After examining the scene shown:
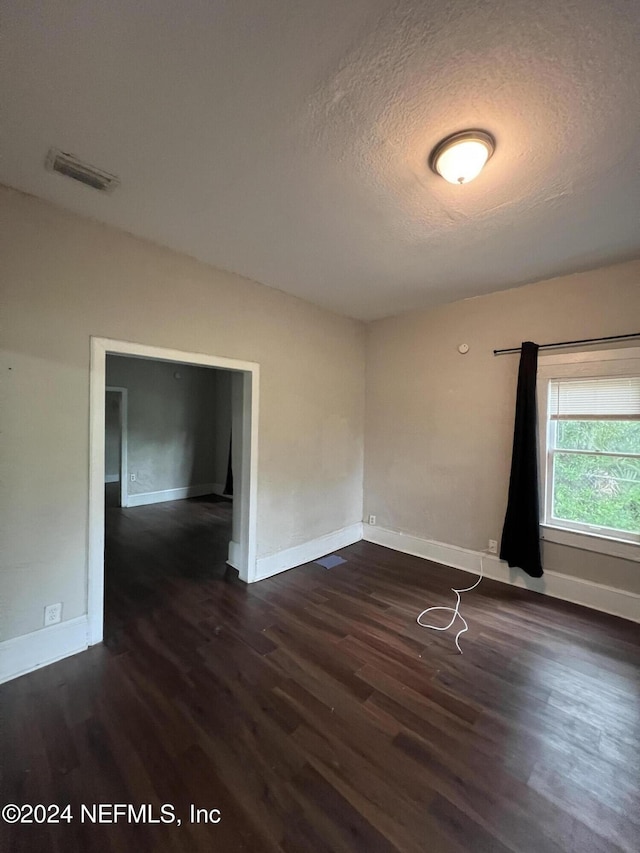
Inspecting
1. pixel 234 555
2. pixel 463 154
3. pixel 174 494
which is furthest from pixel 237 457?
pixel 174 494

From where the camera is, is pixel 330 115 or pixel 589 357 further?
pixel 589 357

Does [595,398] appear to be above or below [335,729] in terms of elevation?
above

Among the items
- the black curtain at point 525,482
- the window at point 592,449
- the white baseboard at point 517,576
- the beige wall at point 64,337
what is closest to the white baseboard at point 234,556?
the beige wall at point 64,337

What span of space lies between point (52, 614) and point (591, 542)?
12.8 feet

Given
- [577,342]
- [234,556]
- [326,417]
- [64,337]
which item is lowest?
[234,556]

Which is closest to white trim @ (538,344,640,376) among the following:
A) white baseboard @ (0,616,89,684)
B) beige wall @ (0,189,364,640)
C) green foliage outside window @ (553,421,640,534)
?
green foliage outside window @ (553,421,640,534)

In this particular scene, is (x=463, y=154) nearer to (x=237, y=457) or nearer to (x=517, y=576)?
(x=237, y=457)

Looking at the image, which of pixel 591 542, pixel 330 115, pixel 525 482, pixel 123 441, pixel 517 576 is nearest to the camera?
pixel 330 115

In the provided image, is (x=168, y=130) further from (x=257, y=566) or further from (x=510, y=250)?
(x=257, y=566)

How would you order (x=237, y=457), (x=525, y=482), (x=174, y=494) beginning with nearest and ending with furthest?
1. (x=525, y=482)
2. (x=237, y=457)
3. (x=174, y=494)

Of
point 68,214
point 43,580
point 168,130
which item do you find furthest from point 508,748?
point 68,214

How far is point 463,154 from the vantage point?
1.50 m

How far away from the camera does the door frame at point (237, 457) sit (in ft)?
7.16

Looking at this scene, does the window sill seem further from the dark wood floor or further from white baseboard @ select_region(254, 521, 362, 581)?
white baseboard @ select_region(254, 521, 362, 581)
